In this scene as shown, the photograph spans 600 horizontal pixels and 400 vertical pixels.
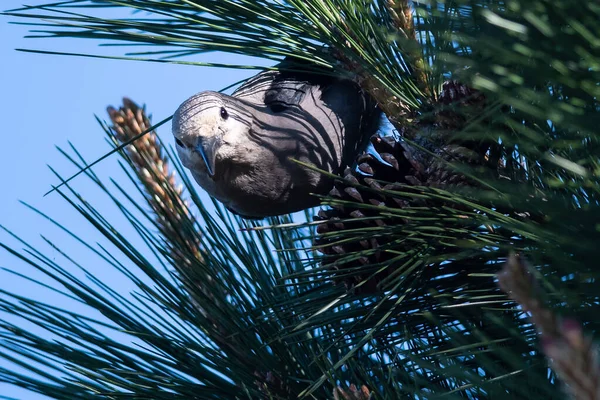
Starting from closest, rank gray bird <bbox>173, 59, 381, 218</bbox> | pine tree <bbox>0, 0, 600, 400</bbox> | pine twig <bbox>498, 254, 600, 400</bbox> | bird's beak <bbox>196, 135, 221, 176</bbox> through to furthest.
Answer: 1. pine twig <bbox>498, 254, 600, 400</bbox>
2. pine tree <bbox>0, 0, 600, 400</bbox>
3. gray bird <bbox>173, 59, 381, 218</bbox>
4. bird's beak <bbox>196, 135, 221, 176</bbox>

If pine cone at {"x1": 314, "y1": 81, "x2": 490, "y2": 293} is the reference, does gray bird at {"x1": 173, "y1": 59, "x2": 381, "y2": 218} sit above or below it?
above

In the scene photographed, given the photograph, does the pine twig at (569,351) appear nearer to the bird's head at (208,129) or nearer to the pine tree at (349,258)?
the pine tree at (349,258)

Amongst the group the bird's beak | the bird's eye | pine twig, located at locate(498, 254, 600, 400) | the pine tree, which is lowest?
pine twig, located at locate(498, 254, 600, 400)

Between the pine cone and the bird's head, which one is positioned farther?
the bird's head

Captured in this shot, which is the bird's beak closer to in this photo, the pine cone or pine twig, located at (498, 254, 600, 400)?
the pine cone

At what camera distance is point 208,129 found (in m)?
1.36

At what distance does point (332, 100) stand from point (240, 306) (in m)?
0.33

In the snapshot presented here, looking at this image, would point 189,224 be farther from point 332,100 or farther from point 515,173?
point 515,173

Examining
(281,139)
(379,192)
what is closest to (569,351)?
(379,192)

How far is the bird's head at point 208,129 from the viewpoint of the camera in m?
1.27

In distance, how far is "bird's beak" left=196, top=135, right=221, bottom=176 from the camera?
1285 millimetres

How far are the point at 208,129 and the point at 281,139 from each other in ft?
0.69

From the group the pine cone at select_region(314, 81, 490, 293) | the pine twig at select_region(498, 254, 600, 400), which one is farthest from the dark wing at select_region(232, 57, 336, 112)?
the pine twig at select_region(498, 254, 600, 400)

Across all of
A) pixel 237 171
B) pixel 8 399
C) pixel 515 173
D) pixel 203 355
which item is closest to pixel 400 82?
pixel 515 173
